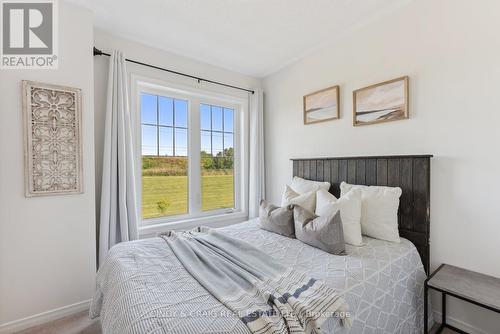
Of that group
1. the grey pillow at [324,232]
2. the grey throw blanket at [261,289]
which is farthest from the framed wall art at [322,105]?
the grey throw blanket at [261,289]

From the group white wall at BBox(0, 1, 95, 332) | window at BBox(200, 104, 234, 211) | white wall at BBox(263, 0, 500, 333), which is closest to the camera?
white wall at BBox(263, 0, 500, 333)

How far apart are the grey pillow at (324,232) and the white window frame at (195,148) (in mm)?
1556

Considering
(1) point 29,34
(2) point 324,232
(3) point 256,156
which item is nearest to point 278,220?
(2) point 324,232

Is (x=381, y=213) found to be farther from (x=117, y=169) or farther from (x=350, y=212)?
(x=117, y=169)

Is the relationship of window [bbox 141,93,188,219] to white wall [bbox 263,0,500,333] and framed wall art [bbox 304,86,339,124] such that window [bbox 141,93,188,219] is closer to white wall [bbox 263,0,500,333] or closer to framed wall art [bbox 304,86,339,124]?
framed wall art [bbox 304,86,339,124]

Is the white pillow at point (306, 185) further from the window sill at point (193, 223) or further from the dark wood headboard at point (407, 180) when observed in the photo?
the window sill at point (193, 223)

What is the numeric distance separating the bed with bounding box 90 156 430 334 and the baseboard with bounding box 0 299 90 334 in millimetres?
604

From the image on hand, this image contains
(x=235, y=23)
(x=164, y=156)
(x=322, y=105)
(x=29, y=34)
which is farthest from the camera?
(x=164, y=156)

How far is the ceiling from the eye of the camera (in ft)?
6.54

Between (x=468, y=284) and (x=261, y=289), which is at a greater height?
(x=261, y=289)

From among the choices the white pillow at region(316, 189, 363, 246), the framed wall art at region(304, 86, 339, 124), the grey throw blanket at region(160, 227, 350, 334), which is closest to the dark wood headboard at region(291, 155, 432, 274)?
the white pillow at region(316, 189, 363, 246)

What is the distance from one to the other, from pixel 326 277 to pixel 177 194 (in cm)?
214

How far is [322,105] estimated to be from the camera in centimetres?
266

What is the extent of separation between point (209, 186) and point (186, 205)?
40 centimetres
